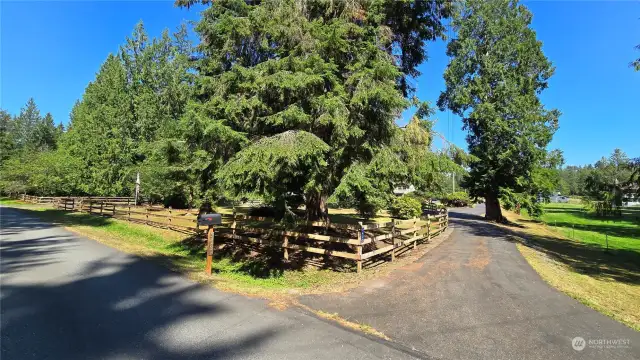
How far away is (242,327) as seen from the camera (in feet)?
13.8

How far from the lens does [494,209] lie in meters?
24.7

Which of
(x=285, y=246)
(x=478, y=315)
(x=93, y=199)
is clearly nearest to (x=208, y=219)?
(x=285, y=246)

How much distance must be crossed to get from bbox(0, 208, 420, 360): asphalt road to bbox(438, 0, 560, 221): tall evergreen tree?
21.3 meters

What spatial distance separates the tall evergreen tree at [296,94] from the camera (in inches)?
236

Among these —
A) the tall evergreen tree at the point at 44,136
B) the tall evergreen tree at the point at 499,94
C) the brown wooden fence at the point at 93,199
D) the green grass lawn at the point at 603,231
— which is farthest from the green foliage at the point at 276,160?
the tall evergreen tree at the point at 44,136

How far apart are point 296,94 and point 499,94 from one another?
69.6 ft

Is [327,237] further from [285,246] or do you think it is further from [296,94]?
[296,94]

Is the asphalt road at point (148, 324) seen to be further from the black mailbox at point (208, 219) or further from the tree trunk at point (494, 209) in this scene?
the tree trunk at point (494, 209)

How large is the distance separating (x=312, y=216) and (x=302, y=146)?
459 centimetres

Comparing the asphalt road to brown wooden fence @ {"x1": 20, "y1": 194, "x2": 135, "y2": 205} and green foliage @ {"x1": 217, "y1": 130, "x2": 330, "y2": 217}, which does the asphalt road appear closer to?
green foliage @ {"x1": 217, "y1": 130, "x2": 330, "y2": 217}

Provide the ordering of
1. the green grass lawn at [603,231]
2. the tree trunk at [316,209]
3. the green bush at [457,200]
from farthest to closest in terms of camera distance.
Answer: the green bush at [457,200]
the green grass lawn at [603,231]
the tree trunk at [316,209]

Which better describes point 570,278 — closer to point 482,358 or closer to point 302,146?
point 482,358

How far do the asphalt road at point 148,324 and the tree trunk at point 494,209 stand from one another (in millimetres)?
23810

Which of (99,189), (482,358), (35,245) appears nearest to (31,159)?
(99,189)
